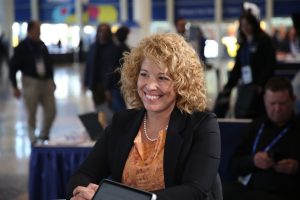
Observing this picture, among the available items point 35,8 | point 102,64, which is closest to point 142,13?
point 35,8

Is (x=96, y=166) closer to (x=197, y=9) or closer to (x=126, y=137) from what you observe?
(x=126, y=137)

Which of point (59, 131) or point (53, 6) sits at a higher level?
point (53, 6)

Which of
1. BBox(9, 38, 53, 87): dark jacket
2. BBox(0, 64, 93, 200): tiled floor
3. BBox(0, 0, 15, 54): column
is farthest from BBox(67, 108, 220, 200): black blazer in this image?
BBox(0, 0, 15, 54): column

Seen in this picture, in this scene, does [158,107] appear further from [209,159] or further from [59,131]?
[59,131]

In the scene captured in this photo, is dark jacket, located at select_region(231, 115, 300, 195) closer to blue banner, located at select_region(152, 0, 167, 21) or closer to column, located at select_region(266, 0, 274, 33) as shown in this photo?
column, located at select_region(266, 0, 274, 33)

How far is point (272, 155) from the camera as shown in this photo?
307 centimetres

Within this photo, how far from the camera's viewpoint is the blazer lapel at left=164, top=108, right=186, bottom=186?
200cm

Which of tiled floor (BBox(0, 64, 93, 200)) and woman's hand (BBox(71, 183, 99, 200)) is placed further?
tiled floor (BBox(0, 64, 93, 200))

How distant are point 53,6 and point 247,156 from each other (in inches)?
743

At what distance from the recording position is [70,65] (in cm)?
2650

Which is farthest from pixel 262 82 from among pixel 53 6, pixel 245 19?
pixel 53 6

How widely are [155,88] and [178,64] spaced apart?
0.41 ft

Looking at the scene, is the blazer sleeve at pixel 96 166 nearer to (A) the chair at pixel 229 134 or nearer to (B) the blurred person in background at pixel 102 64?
(A) the chair at pixel 229 134

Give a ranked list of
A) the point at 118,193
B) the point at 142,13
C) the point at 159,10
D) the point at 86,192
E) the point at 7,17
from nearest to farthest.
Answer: the point at 118,193 < the point at 86,192 < the point at 142,13 < the point at 159,10 < the point at 7,17
